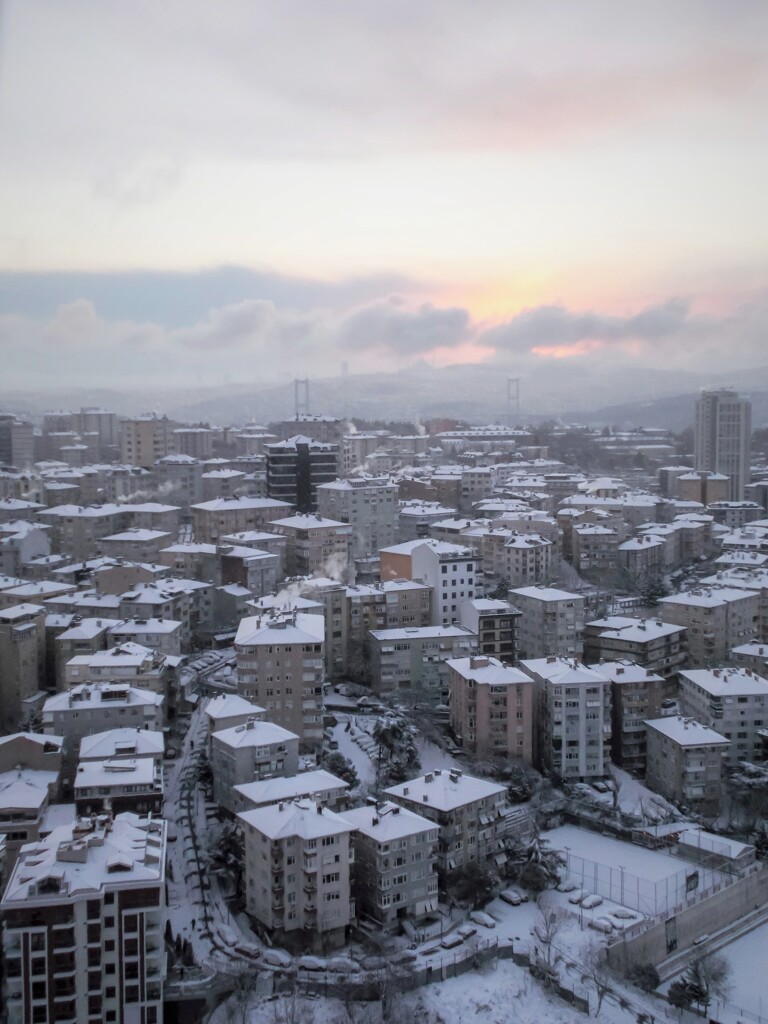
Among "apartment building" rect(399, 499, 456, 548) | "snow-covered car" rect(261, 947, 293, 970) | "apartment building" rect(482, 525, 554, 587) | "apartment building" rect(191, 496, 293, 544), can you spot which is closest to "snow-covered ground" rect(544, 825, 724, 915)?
"snow-covered car" rect(261, 947, 293, 970)

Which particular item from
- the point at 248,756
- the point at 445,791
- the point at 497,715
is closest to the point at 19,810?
the point at 248,756

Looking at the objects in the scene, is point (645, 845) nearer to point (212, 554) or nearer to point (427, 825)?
point (427, 825)

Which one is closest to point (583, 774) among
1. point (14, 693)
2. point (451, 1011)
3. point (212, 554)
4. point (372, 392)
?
point (451, 1011)

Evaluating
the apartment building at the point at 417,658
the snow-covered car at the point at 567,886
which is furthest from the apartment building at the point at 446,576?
the snow-covered car at the point at 567,886

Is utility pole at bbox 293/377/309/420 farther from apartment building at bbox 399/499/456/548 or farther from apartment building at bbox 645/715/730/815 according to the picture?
apartment building at bbox 645/715/730/815

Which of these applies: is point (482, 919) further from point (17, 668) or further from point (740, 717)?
point (17, 668)
